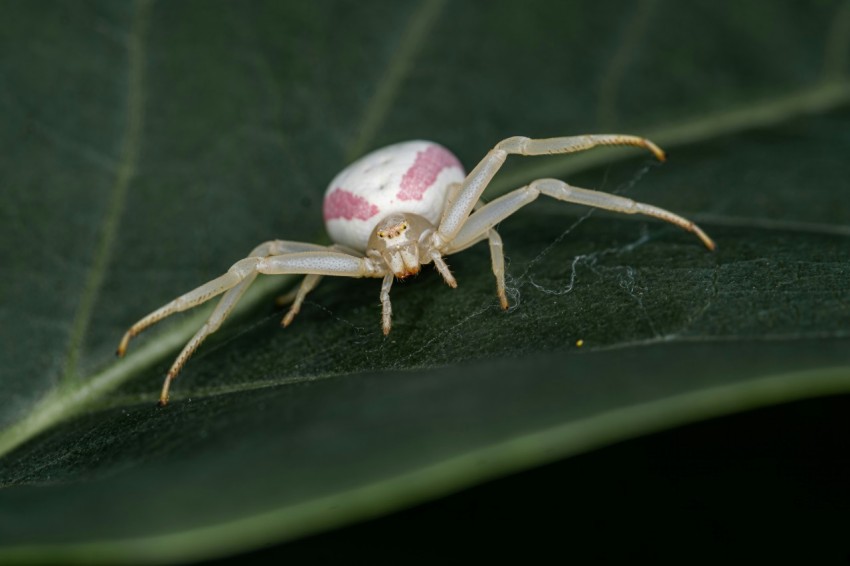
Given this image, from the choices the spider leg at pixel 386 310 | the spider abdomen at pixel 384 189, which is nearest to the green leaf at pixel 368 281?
the spider leg at pixel 386 310

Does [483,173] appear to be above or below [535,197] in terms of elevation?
above

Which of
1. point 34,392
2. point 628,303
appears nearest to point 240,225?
point 34,392

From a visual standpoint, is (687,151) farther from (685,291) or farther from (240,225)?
(240,225)

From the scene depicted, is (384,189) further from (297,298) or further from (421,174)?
(297,298)

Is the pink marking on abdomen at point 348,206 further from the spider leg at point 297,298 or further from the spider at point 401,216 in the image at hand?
the spider leg at point 297,298

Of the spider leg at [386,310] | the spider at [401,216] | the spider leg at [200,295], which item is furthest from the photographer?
the spider at [401,216]

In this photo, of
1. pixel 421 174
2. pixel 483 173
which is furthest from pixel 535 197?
pixel 421 174
